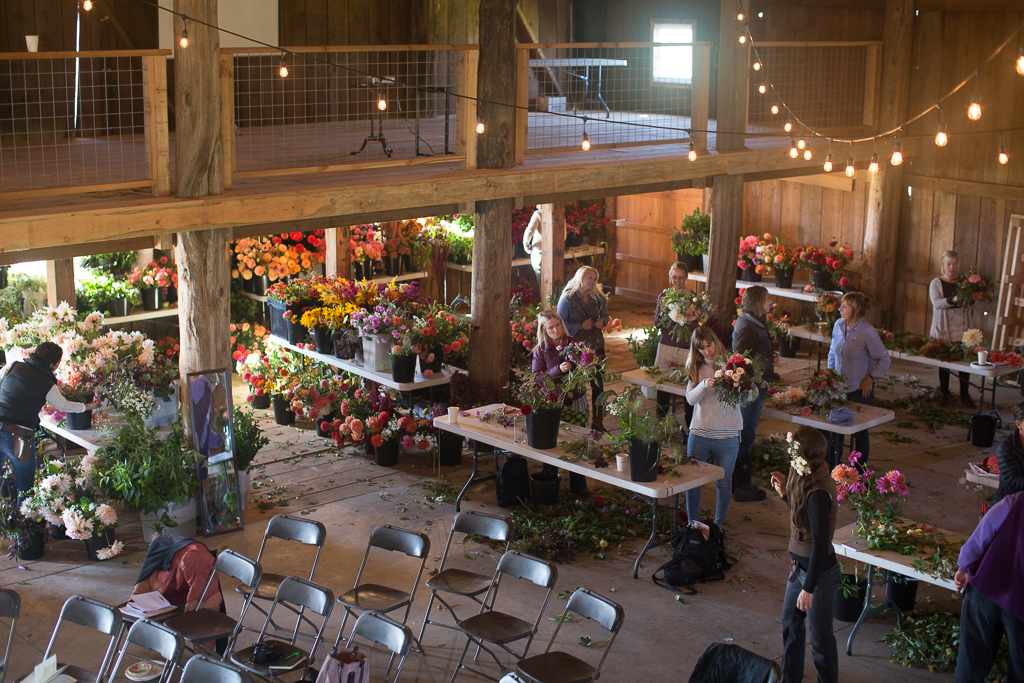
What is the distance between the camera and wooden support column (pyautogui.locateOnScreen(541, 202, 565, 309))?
489 inches

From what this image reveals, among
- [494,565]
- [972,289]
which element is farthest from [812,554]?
[972,289]

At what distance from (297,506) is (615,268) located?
9.00m

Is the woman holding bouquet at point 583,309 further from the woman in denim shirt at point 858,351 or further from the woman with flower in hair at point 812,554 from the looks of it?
the woman with flower in hair at point 812,554

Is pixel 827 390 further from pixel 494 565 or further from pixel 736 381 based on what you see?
pixel 494 565

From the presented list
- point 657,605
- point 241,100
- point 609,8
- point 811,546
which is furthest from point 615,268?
point 811,546

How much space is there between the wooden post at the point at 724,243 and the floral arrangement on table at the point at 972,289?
2.30 meters

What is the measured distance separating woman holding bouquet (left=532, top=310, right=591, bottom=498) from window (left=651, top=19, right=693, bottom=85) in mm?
6979

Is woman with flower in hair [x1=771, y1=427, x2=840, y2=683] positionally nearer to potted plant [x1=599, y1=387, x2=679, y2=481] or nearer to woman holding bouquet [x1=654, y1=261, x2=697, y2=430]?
potted plant [x1=599, y1=387, x2=679, y2=481]

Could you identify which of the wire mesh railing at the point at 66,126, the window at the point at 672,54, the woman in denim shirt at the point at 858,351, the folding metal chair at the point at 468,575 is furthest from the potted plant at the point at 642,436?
the window at the point at 672,54

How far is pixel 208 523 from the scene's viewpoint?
7953 millimetres

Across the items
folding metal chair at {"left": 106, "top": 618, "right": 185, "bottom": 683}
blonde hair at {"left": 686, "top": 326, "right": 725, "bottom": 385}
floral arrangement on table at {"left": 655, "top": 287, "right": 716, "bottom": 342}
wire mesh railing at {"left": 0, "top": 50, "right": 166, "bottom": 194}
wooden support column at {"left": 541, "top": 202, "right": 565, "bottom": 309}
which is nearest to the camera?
folding metal chair at {"left": 106, "top": 618, "right": 185, "bottom": 683}

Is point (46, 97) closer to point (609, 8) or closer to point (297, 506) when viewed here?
point (297, 506)

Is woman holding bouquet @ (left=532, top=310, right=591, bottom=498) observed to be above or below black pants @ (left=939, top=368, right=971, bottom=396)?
above

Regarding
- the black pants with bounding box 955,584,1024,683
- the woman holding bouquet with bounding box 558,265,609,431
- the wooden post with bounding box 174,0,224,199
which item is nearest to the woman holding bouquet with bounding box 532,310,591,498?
the woman holding bouquet with bounding box 558,265,609,431
